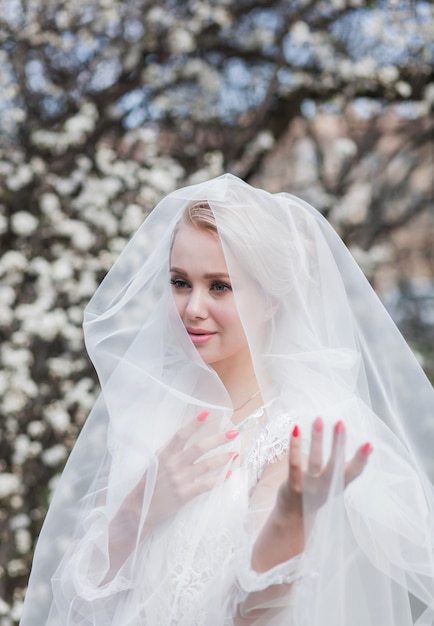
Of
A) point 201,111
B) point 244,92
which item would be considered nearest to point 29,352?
point 201,111

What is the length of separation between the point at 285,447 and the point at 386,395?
40cm

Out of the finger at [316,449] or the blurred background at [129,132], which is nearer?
the finger at [316,449]

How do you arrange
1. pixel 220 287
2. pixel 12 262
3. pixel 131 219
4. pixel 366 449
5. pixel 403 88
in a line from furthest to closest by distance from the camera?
pixel 403 88 < pixel 131 219 < pixel 12 262 < pixel 220 287 < pixel 366 449

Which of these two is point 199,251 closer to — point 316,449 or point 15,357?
point 316,449

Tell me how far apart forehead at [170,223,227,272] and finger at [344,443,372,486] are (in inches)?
20.7

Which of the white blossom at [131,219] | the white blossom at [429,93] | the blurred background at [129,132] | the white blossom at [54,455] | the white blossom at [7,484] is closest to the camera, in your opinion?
the white blossom at [7,484]

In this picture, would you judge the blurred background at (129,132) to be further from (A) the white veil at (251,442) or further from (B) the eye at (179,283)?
(B) the eye at (179,283)

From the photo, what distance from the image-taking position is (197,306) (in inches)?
59.4

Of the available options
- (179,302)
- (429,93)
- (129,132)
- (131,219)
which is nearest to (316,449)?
(179,302)

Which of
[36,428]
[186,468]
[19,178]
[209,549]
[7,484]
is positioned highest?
[19,178]

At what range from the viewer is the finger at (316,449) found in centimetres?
113

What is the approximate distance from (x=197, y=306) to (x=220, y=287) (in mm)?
65

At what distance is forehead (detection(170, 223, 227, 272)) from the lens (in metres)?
1.53

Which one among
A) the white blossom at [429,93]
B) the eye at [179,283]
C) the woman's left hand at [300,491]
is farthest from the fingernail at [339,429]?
the white blossom at [429,93]
